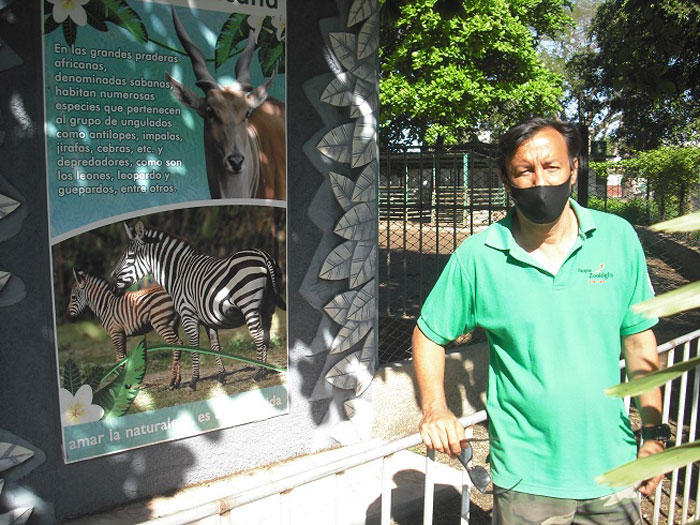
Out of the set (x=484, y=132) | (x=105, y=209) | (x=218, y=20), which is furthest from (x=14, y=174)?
(x=484, y=132)

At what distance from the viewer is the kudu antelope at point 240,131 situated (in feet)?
13.8

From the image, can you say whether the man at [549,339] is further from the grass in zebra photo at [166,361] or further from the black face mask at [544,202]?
the grass in zebra photo at [166,361]

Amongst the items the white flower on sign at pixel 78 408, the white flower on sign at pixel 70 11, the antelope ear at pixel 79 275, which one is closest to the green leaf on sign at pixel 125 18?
the white flower on sign at pixel 70 11

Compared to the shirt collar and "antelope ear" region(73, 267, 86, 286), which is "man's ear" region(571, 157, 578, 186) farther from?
"antelope ear" region(73, 267, 86, 286)

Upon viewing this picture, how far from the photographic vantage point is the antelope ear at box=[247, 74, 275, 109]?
4.39m

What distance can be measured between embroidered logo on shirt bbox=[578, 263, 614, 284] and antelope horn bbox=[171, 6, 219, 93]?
A: 2762mm

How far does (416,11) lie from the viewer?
20719 mm

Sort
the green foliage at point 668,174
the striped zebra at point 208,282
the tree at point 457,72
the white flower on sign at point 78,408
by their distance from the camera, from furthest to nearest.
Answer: the tree at point 457,72 → the green foliage at point 668,174 → the striped zebra at point 208,282 → the white flower on sign at point 78,408

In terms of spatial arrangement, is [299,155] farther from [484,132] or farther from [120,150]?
[484,132]

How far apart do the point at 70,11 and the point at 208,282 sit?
5.65 ft

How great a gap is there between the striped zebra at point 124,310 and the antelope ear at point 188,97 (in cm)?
111

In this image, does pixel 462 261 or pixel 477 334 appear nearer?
pixel 462 261

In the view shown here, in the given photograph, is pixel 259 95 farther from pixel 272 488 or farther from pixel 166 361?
pixel 272 488

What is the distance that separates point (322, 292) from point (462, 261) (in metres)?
2.49
